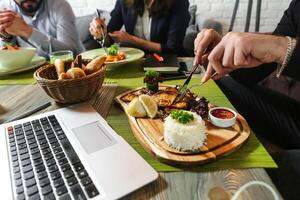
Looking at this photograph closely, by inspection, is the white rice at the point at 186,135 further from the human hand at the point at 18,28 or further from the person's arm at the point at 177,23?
the person's arm at the point at 177,23

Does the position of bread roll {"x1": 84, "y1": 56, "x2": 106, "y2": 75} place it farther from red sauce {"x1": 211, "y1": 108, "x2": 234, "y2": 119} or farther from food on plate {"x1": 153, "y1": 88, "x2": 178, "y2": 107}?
red sauce {"x1": 211, "y1": 108, "x2": 234, "y2": 119}

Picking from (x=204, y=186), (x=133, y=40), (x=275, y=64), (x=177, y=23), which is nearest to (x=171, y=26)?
(x=177, y=23)

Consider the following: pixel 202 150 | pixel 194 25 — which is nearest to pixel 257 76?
pixel 202 150

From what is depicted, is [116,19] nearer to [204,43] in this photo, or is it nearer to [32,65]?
[32,65]

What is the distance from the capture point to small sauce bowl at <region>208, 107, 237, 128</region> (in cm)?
63

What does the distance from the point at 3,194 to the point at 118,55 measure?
79 centimetres

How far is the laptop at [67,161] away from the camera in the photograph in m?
0.45

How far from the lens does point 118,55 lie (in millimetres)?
1149

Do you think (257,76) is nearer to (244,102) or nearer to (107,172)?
(244,102)

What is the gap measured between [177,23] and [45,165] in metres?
1.45

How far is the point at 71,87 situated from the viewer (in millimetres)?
770

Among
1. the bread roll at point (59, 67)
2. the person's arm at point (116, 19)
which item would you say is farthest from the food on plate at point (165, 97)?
the person's arm at point (116, 19)

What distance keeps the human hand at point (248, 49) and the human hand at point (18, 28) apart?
1.06m

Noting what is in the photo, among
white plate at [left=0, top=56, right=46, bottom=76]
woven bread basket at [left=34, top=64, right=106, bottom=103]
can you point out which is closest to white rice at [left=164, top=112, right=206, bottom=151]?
woven bread basket at [left=34, top=64, right=106, bottom=103]
